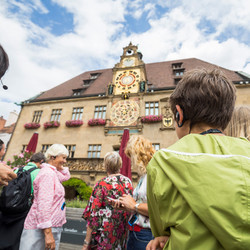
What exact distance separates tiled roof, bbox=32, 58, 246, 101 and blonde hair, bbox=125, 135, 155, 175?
12716 mm

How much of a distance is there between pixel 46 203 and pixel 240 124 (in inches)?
95.7

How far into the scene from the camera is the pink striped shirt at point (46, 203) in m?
2.30

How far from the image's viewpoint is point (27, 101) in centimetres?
1778

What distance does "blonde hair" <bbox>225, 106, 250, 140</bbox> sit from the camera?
1.58 meters

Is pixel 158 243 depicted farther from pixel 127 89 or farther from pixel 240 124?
pixel 127 89

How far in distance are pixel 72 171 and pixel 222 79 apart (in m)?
12.6

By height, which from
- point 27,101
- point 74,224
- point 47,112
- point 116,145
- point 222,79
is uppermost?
point 27,101

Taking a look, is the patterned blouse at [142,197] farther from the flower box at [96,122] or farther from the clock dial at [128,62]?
the clock dial at [128,62]

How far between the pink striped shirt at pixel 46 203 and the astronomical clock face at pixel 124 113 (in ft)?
36.5

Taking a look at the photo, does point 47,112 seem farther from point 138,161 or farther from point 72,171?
point 138,161

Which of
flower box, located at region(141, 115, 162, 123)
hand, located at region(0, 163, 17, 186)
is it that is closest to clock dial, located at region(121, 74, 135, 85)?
flower box, located at region(141, 115, 162, 123)

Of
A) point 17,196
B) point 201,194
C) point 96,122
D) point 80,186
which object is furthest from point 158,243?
point 96,122

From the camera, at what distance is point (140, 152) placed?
241 cm

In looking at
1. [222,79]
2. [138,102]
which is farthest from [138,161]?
[138,102]
